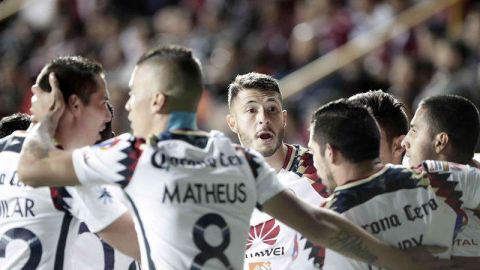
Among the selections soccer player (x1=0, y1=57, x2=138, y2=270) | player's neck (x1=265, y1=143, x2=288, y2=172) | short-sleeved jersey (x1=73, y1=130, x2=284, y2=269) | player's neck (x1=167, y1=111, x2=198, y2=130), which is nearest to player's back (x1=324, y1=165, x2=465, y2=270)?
short-sleeved jersey (x1=73, y1=130, x2=284, y2=269)

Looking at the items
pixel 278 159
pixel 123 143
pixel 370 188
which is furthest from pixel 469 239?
pixel 123 143

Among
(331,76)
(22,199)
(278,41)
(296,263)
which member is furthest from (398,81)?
(22,199)

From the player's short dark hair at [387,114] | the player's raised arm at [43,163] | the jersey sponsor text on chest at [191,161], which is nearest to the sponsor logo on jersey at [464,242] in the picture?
the player's short dark hair at [387,114]

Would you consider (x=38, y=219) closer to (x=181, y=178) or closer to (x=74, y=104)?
(x=74, y=104)

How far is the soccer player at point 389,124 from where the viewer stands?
610 cm

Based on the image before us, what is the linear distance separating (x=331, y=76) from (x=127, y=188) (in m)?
8.63

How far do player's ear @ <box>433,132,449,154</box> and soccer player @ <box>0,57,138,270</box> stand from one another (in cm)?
203

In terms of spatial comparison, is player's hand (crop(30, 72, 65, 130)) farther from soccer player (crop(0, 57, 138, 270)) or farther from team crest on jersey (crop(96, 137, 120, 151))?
team crest on jersey (crop(96, 137, 120, 151))

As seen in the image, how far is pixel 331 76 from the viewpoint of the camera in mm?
12750

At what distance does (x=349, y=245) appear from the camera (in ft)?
14.9

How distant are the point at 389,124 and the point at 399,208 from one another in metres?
1.41

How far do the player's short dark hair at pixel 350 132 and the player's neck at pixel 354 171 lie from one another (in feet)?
0.09

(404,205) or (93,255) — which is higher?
(404,205)

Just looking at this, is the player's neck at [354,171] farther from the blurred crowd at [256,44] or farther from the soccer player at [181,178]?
the blurred crowd at [256,44]
